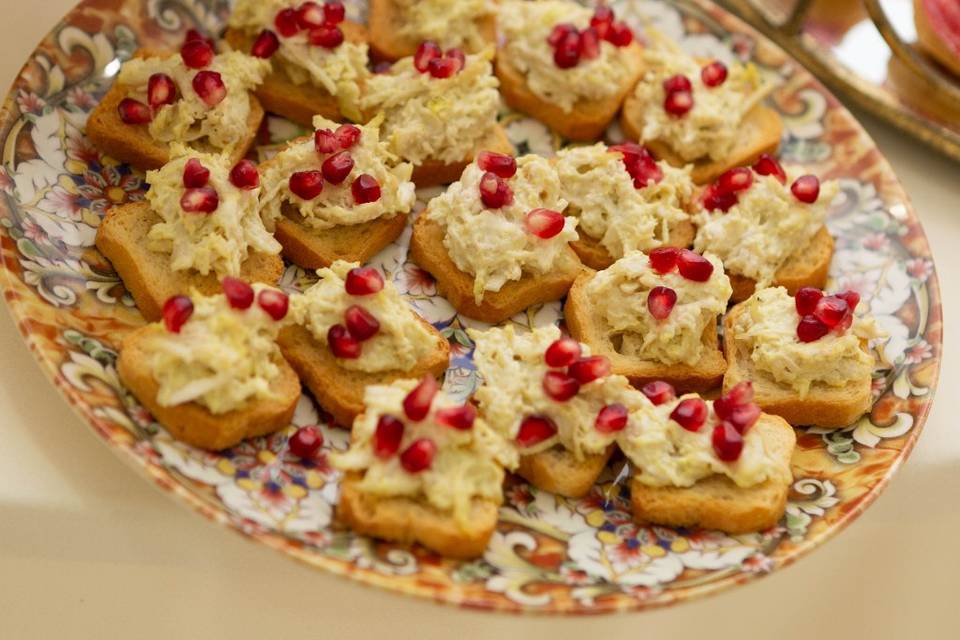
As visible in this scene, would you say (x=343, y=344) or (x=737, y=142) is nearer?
(x=343, y=344)

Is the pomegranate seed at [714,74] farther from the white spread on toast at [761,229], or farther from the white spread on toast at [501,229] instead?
the white spread on toast at [501,229]

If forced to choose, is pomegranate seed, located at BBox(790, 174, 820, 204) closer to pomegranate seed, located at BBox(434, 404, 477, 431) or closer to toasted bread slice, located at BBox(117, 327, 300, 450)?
pomegranate seed, located at BBox(434, 404, 477, 431)

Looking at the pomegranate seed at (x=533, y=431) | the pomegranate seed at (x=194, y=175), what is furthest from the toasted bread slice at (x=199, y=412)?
the pomegranate seed at (x=533, y=431)

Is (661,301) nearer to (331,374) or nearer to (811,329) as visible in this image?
(811,329)

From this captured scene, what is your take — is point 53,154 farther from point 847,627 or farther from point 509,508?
point 847,627

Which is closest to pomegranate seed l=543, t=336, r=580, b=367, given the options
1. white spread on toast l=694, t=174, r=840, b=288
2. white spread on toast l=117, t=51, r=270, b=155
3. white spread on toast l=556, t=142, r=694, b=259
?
white spread on toast l=556, t=142, r=694, b=259

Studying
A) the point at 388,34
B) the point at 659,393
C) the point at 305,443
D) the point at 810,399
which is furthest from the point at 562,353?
the point at 388,34

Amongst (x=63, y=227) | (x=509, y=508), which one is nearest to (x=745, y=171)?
(x=509, y=508)
